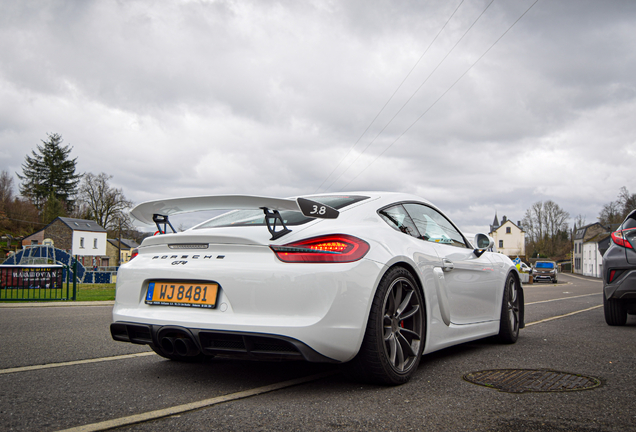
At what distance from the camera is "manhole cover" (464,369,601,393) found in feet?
10.8

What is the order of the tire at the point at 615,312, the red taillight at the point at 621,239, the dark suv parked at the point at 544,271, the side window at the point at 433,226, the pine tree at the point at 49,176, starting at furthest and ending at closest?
the pine tree at the point at 49,176 → the dark suv parked at the point at 544,271 → the tire at the point at 615,312 → the red taillight at the point at 621,239 → the side window at the point at 433,226

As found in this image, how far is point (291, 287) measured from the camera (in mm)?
3033

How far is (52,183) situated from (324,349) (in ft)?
299

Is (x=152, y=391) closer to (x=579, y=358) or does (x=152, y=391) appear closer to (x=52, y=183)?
(x=579, y=358)

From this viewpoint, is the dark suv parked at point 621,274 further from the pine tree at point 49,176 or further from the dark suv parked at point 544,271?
the pine tree at point 49,176

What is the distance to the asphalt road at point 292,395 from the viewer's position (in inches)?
102

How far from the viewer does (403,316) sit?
11.6 ft

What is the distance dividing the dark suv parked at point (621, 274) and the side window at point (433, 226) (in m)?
3.29

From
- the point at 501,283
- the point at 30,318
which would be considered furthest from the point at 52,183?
the point at 501,283

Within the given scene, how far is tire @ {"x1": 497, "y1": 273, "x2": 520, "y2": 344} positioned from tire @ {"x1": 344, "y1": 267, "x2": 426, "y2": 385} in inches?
76.7

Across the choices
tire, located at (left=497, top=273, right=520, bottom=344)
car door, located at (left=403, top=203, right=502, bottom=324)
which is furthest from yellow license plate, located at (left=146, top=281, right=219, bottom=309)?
tire, located at (left=497, top=273, right=520, bottom=344)

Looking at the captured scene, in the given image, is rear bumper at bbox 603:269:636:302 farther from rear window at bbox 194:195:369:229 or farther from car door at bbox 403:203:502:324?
rear window at bbox 194:195:369:229

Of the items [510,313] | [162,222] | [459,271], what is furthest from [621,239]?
[162,222]

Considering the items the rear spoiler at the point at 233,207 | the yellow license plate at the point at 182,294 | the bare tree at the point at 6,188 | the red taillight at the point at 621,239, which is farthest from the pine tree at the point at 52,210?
the yellow license plate at the point at 182,294
